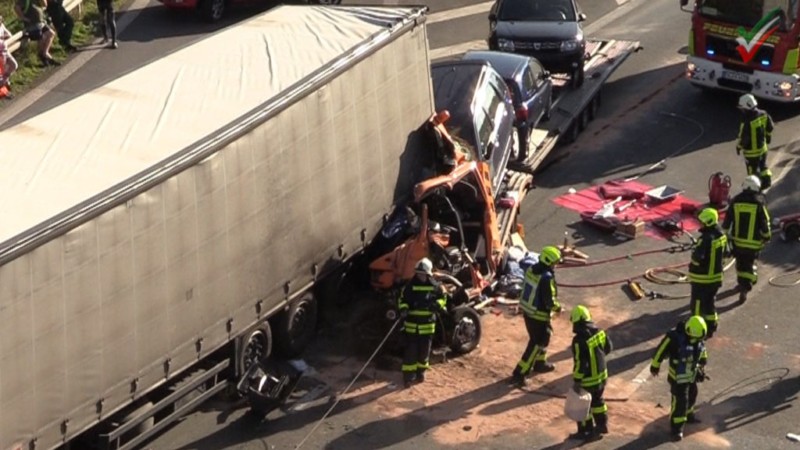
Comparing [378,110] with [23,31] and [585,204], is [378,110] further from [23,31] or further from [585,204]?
[23,31]

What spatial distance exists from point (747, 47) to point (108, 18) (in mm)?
11203

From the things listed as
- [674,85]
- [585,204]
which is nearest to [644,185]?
[585,204]

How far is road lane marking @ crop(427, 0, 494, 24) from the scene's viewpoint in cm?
2800

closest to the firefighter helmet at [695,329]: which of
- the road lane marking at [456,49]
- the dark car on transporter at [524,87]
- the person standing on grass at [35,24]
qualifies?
the dark car on transporter at [524,87]

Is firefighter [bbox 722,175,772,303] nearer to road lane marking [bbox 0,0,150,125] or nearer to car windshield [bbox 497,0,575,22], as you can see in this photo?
car windshield [bbox 497,0,575,22]

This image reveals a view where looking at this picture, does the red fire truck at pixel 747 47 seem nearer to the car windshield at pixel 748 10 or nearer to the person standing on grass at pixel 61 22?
the car windshield at pixel 748 10

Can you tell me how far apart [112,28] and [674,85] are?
33.1 ft

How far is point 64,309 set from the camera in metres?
11.5

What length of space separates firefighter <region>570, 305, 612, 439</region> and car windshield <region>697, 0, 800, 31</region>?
9976mm

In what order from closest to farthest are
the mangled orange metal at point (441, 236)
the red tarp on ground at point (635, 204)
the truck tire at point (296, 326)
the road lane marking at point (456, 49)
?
the truck tire at point (296, 326)
the mangled orange metal at point (441, 236)
the red tarp on ground at point (635, 204)
the road lane marking at point (456, 49)

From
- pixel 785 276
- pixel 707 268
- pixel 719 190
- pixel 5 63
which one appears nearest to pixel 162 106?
pixel 707 268

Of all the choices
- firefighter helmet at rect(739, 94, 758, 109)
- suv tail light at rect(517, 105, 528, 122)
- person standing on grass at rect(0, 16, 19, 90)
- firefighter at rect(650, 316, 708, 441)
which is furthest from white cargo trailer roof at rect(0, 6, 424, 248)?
person standing on grass at rect(0, 16, 19, 90)

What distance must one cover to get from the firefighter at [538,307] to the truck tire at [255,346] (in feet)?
8.72

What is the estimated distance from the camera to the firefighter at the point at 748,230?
16656 mm
